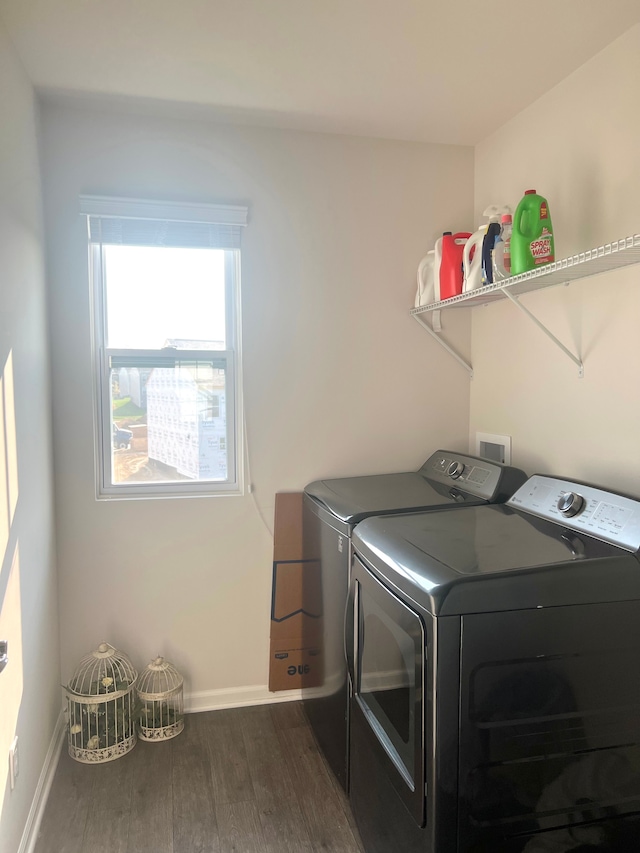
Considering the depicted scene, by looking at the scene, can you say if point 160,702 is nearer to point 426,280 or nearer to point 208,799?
point 208,799

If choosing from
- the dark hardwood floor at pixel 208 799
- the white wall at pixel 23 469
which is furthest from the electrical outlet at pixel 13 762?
the dark hardwood floor at pixel 208 799

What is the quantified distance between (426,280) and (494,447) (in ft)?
2.48

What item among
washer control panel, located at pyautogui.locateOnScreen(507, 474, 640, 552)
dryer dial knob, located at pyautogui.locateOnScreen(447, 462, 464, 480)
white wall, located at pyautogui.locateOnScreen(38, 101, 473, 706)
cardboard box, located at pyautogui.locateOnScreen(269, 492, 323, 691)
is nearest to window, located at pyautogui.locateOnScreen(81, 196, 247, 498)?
white wall, located at pyautogui.locateOnScreen(38, 101, 473, 706)

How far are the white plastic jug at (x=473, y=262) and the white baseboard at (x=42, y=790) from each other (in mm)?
2185

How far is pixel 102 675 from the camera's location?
236 cm

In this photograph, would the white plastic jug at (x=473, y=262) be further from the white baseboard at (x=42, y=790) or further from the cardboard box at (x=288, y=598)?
the white baseboard at (x=42, y=790)

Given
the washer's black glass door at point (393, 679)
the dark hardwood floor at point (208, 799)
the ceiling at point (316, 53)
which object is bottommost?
the dark hardwood floor at point (208, 799)

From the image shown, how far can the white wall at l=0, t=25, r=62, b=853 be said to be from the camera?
169 cm

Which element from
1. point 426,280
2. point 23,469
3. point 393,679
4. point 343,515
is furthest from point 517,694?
point 426,280

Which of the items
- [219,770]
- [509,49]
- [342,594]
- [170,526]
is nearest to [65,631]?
[170,526]

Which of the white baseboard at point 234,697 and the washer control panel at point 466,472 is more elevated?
the washer control panel at point 466,472

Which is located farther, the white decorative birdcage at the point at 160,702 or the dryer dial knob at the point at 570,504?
the white decorative birdcage at the point at 160,702

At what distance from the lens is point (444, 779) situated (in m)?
1.35

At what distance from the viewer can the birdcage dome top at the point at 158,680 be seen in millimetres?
2461
